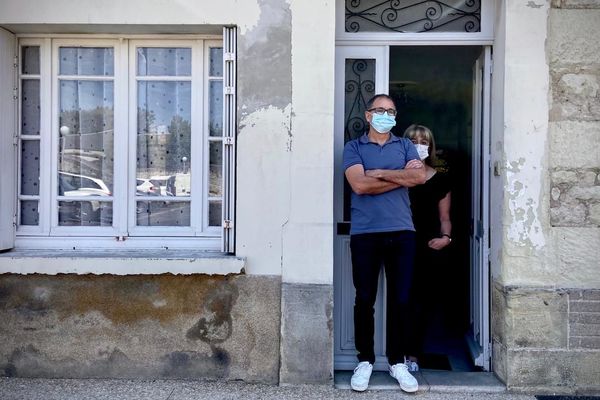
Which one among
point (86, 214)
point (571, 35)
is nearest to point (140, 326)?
point (86, 214)

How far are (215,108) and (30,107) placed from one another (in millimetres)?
1465

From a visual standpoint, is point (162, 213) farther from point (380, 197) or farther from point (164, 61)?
point (380, 197)

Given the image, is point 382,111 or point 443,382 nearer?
point 382,111

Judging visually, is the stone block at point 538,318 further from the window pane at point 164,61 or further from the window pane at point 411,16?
the window pane at point 164,61

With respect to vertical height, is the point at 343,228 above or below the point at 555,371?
above

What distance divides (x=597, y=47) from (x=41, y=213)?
436cm

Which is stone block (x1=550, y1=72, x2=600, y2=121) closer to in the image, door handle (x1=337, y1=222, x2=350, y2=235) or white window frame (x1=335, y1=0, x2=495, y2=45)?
white window frame (x1=335, y1=0, x2=495, y2=45)

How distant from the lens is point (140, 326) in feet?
16.3

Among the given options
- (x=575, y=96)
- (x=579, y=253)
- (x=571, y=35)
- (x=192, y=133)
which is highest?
(x=571, y=35)

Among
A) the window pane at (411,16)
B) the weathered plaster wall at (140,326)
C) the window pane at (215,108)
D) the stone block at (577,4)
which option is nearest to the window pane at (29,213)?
the weathered plaster wall at (140,326)

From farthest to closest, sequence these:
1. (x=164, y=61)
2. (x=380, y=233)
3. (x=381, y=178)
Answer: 1. (x=164, y=61)
2. (x=380, y=233)
3. (x=381, y=178)

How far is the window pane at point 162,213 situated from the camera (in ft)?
17.3

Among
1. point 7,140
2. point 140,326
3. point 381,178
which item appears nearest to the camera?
point 381,178

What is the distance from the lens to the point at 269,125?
4.88 m
